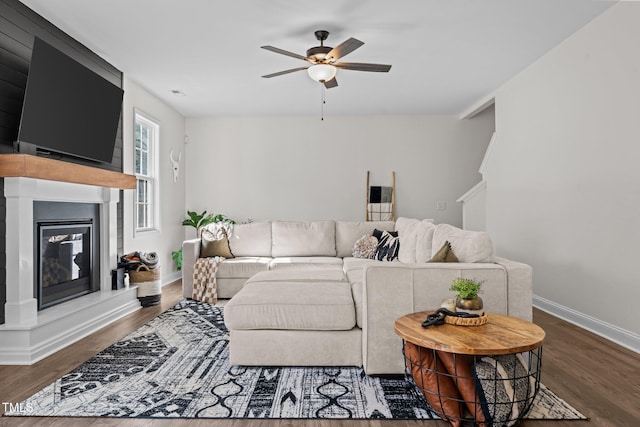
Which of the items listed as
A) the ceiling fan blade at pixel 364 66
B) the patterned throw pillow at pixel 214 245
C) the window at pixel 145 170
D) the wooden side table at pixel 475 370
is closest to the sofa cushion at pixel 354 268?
the wooden side table at pixel 475 370

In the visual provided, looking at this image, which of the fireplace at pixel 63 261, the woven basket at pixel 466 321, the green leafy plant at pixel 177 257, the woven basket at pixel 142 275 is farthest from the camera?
the green leafy plant at pixel 177 257


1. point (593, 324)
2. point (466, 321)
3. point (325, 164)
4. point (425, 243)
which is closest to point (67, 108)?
point (425, 243)

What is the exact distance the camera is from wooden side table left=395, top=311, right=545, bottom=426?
5.73 ft

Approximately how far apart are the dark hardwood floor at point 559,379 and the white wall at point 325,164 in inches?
129

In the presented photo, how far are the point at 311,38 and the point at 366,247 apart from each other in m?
2.42

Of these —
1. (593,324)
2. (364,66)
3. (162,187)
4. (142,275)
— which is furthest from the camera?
(162,187)

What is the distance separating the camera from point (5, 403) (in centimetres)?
220

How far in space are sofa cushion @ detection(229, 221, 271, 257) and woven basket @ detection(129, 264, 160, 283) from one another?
1.12 m

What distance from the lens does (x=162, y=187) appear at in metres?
5.79

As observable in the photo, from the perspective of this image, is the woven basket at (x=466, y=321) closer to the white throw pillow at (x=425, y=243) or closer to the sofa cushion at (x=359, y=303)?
the sofa cushion at (x=359, y=303)

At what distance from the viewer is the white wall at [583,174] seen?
3.18 meters

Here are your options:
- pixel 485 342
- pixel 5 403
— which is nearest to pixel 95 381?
pixel 5 403

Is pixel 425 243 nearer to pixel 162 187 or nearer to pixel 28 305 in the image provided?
pixel 28 305

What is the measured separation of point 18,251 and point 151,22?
6.68 feet
